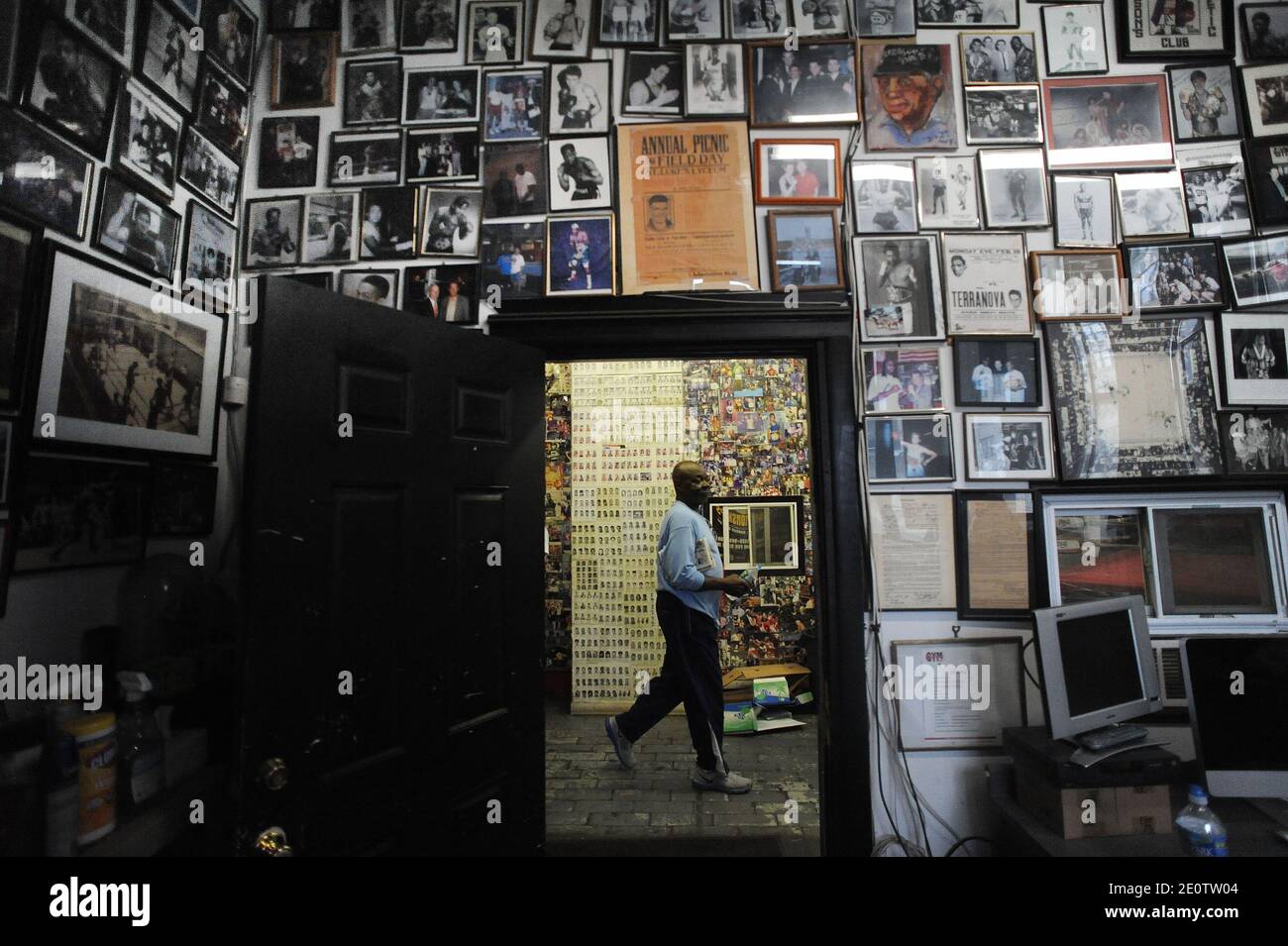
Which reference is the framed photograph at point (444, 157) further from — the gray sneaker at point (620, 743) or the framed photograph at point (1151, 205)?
the gray sneaker at point (620, 743)

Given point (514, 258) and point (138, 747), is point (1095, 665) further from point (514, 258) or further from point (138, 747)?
point (138, 747)

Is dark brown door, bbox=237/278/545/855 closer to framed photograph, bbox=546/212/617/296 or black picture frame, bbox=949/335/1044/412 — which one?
framed photograph, bbox=546/212/617/296

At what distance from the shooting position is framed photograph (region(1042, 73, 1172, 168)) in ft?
7.33

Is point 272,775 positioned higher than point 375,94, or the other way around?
point 375,94

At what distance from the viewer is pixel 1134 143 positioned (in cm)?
224

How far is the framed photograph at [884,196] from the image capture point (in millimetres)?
2217

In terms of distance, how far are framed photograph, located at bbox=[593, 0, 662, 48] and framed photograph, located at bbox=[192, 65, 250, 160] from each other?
1.37 m

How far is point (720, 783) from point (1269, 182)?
3.55 metres

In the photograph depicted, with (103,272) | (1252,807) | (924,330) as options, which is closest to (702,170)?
(924,330)

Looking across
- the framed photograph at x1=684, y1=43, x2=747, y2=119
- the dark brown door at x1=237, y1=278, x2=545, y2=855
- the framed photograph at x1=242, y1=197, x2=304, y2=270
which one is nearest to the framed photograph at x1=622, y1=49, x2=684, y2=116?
the framed photograph at x1=684, y1=43, x2=747, y2=119

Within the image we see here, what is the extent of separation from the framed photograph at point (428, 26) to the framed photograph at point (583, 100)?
1.48 ft

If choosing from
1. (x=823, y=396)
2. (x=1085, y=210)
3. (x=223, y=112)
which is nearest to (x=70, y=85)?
(x=223, y=112)

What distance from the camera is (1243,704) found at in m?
1.71

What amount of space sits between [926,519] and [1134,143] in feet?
5.37
